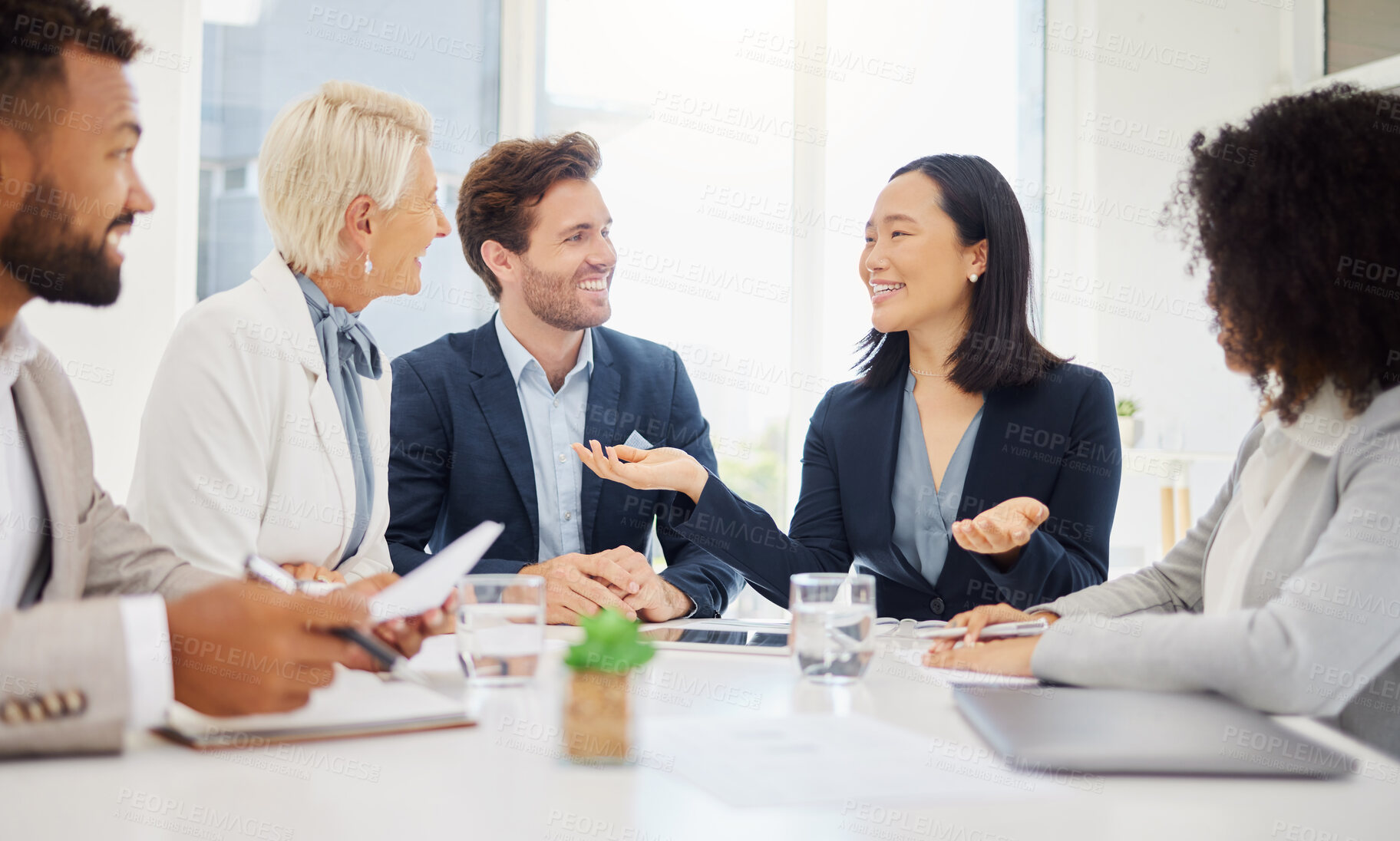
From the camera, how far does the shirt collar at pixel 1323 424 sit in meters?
1.15

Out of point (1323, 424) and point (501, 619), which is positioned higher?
point (1323, 424)

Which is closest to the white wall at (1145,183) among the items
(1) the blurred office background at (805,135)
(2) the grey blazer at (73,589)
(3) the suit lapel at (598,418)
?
(1) the blurred office background at (805,135)

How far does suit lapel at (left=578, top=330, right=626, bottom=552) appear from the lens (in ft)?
7.90

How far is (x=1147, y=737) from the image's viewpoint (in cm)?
88

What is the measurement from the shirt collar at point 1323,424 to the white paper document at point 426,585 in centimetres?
94

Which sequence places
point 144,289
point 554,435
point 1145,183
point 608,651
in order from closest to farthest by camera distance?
point 608,651
point 554,435
point 144,289
point 1145,183

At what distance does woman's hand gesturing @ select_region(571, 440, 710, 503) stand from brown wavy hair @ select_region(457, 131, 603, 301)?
85 centimetres

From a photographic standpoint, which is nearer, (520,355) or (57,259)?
(57,259)

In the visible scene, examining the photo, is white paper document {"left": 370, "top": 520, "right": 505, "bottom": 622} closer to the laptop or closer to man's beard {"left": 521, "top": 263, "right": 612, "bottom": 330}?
the laptop

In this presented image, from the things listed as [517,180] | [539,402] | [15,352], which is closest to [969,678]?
[15,352]

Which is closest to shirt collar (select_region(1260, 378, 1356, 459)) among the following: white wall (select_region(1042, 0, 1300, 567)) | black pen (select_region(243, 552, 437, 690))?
black pen (select_region(243, 552, 437, 690))

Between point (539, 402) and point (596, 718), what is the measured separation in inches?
65.5

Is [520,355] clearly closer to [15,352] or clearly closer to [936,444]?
[936,444]

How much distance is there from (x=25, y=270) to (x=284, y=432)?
0.54m
